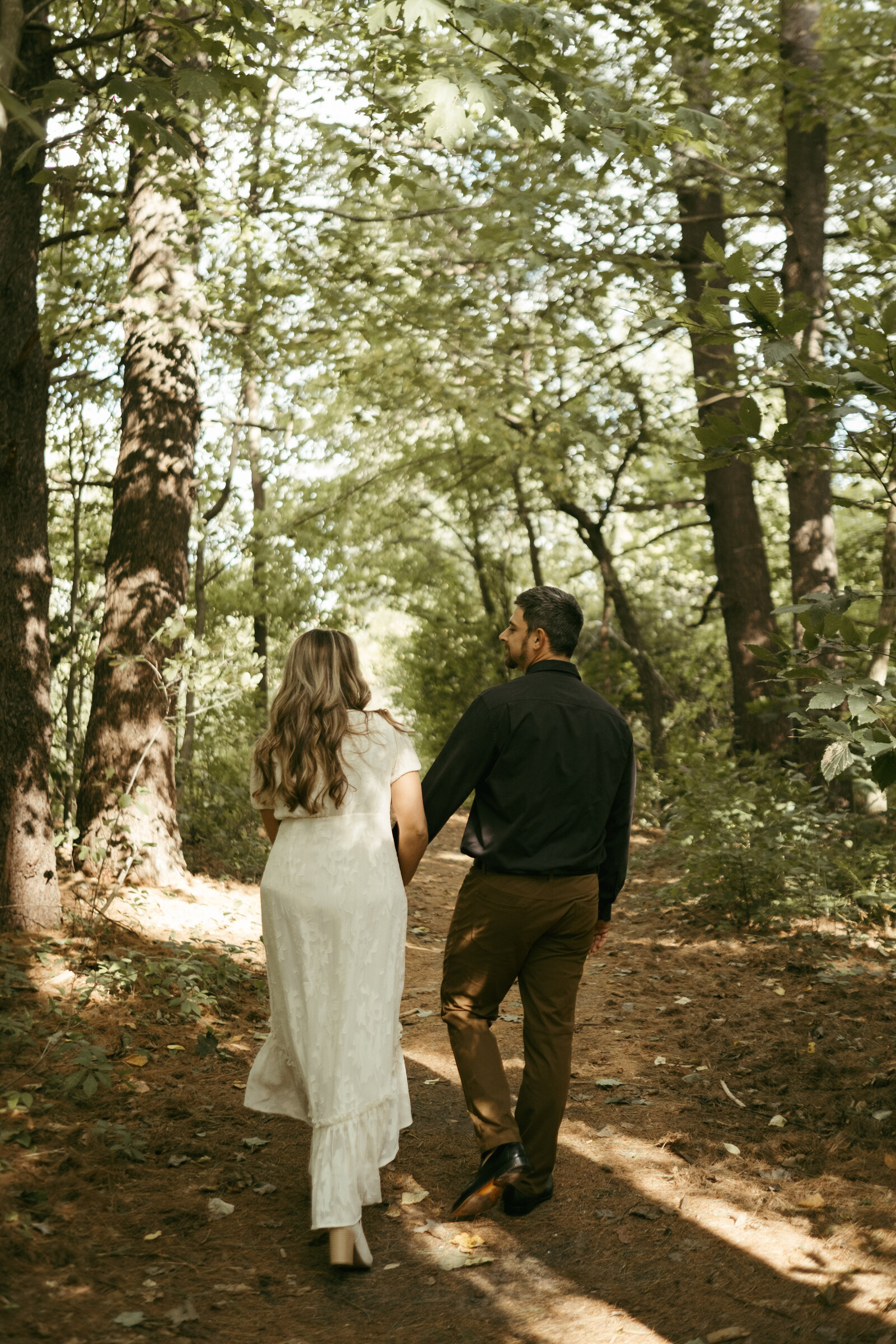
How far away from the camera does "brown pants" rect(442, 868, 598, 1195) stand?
405 cm

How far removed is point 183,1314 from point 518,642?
8.73ft

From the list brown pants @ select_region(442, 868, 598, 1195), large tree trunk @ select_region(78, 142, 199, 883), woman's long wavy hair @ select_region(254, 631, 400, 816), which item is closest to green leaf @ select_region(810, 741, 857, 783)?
brown pants @ select_region(442, 868, 598, 1195)

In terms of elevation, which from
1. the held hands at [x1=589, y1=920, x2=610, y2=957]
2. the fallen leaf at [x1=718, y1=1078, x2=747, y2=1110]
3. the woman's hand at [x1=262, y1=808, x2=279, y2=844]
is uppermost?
the woman's hand at [x1=262, y1=808, x2=279, y2=844]

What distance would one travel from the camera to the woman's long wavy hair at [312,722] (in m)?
3.72

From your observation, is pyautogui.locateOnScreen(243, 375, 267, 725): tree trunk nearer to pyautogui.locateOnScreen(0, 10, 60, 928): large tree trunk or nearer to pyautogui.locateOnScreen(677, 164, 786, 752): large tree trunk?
pyautogui.locateOnScreen(677, 164, 786, 752): large tree trunk

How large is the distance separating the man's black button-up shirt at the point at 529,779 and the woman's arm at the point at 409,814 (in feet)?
0.23

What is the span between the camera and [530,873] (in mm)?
4070

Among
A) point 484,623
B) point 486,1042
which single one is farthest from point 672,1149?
point 484,623

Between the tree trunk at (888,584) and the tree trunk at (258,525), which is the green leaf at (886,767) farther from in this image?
the tree trunk at (258,525)

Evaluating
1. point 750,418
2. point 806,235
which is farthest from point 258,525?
point 750,418

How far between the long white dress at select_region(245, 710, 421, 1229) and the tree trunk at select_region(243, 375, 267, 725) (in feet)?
50.0

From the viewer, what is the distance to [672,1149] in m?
4.70

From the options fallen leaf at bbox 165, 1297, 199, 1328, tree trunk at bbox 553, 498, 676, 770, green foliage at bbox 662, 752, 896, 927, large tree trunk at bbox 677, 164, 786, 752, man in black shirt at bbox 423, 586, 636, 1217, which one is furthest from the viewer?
tree trunk at bbox 553, 498, 676, 770

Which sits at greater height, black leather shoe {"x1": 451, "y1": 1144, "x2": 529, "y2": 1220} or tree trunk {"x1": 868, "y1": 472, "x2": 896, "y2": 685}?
tree trunk {"x1": 868, "y1": 472, "x2": 896, "y2": 685}
